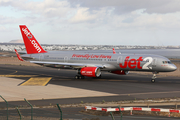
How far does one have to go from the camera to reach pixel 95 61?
4828cm

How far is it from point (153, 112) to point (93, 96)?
1043 centimetres

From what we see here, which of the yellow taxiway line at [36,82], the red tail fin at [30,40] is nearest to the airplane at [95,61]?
the red tail fin at [30,40]

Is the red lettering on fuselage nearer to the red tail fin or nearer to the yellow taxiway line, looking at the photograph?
the yellow taxiway line

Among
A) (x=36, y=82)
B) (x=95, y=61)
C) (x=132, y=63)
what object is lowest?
(x=36, y=82)

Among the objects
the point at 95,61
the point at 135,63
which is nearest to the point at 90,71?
the point at 95,61

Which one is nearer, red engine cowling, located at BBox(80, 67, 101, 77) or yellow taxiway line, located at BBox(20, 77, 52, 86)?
yellow taxiway line, located at BBox(20, 77, 52, 86)

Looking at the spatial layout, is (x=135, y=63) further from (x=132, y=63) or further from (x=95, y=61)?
(x=95, y=61)

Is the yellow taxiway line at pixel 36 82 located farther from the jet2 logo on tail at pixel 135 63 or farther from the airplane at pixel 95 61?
the jet2 logo on tail at pixel 135 63

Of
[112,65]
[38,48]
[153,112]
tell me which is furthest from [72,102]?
[38,48]

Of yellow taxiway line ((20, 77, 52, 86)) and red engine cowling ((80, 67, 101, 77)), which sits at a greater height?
red engine cowling ((80, 67, 101, 77))

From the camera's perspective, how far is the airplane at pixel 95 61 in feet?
142

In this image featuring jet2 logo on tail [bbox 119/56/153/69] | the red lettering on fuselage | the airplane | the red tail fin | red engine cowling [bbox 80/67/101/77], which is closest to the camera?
the airplane

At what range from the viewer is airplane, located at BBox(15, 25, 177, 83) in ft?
142

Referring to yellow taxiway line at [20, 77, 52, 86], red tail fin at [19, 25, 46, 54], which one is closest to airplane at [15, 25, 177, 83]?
red tail fin at [19, 25, 46, 54]
